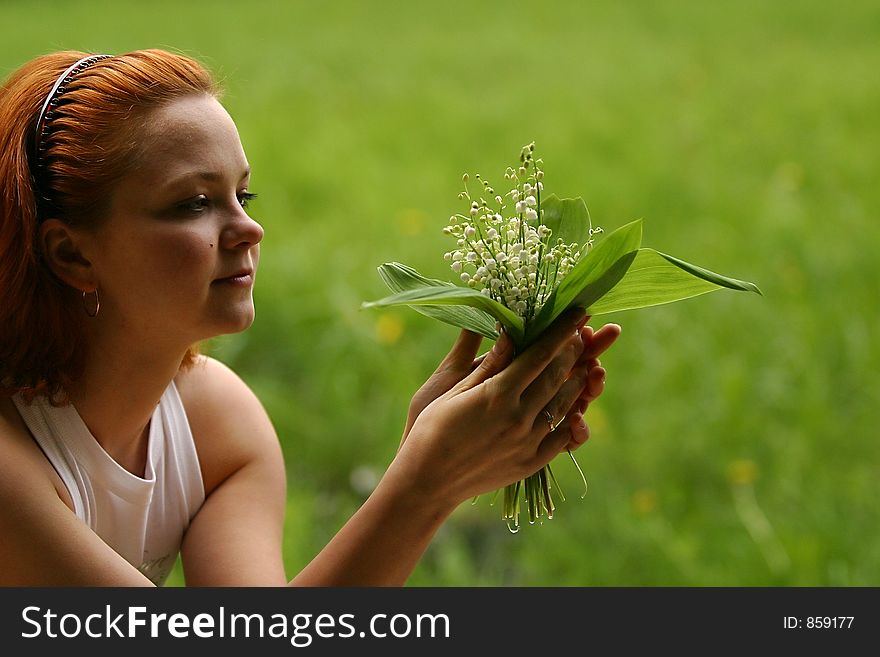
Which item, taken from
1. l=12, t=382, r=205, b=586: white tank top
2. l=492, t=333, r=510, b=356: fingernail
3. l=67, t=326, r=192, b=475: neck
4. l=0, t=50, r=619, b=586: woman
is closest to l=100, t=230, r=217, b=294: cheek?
l=0, t=50, r=619, b=586: woman

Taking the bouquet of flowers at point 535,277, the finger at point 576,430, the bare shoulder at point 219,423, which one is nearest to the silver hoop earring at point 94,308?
the bare shoulder at point 219,423

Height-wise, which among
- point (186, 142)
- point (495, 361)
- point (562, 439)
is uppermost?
point (186, 142)

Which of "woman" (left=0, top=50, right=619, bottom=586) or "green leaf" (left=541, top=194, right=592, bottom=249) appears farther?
"green leaf" (left=541, top=194, right=592, bottom=249)

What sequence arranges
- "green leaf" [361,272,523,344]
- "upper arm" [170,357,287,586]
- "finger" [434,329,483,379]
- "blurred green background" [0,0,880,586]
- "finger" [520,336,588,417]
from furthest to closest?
"blurred green background" [0,0,880,586], "upper arm" [170,357,287,586], "finger" [434,329,483,379], "finger" [520,336,588,417], "green leaf" [361,272,523,344]

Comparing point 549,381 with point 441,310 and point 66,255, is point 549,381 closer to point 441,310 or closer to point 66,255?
point 441,310

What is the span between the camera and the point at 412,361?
9.71 ft

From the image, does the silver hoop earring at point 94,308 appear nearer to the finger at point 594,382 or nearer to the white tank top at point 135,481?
the white tank top at point 135,481

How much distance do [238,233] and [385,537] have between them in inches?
14.9

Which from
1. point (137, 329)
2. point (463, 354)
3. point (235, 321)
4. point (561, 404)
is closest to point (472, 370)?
point (463, 354)

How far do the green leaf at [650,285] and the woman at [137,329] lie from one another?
49 millimetres

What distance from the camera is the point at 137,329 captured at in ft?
4.15

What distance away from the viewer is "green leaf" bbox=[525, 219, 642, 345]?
1138 mm

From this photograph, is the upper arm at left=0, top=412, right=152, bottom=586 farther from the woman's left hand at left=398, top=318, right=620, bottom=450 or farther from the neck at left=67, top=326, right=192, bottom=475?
the woman's left hand at left=398, top=318, right=620, bottom=450
